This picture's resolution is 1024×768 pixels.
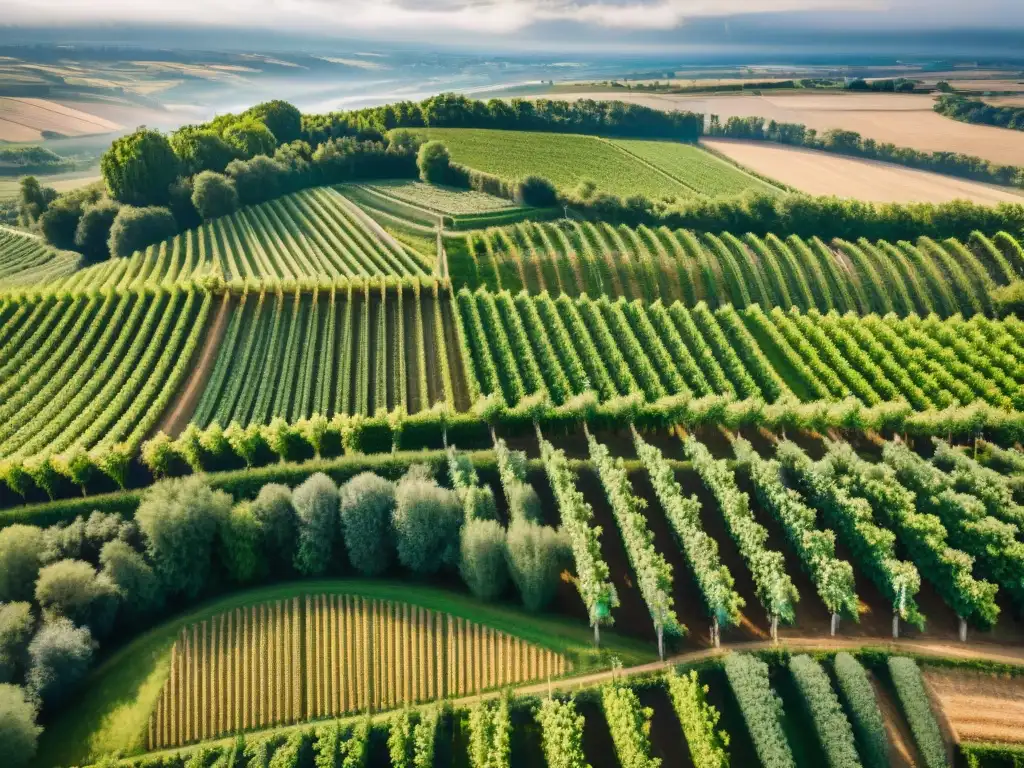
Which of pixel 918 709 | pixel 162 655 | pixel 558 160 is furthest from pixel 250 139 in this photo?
pixel 918 709

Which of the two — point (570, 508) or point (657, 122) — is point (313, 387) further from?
point (657, 122)

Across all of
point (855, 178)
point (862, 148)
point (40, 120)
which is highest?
point (40, 120)

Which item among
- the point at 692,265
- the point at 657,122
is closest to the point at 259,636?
the point at 692,265

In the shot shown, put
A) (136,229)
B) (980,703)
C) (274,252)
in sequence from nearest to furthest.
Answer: (980,703), (274,252), (136,229)

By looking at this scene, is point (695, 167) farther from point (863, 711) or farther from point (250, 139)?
point (863, 711)

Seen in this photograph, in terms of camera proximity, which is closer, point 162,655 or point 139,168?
point 162,655

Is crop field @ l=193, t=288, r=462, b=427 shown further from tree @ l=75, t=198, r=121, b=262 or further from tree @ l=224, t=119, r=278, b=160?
tree @ l=224, t=119, r=278, b=160

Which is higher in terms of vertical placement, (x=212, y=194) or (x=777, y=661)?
(x=212, y=194)
